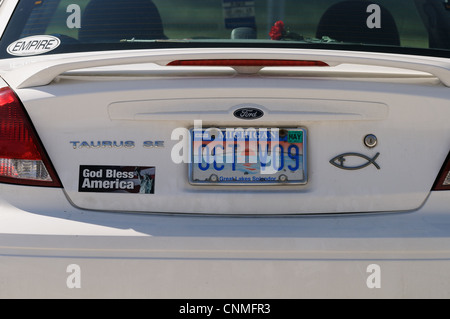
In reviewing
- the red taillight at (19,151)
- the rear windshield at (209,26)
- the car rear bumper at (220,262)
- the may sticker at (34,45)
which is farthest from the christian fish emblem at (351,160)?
the may sticker at (34,45)

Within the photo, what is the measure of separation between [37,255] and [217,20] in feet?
4.48

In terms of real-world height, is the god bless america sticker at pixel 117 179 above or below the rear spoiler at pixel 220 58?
below

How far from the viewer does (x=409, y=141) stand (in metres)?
2.69

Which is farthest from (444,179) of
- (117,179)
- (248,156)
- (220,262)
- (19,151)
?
(19,151)

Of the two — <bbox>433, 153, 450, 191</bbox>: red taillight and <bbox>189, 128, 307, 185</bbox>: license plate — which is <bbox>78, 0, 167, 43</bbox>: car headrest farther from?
<bbox>433, 153, 450, 191</bbox>: red taillight

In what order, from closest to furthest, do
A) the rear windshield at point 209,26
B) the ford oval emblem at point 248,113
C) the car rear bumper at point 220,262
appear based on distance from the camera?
the car rear bumper at point 220,262 → the ford oval emblem at point 248,113 → the rear windshield at point 209,26

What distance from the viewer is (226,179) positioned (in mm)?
2670

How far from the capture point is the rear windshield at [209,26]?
322cm

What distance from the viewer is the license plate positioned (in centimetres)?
265

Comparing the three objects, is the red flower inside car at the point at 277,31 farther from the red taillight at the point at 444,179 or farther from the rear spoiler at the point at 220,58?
the red taillight at the point at 444,179

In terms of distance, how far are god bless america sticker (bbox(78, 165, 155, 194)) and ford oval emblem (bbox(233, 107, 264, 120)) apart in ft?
1.17

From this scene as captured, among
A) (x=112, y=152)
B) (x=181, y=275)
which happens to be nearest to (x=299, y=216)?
(x=181, y=275)

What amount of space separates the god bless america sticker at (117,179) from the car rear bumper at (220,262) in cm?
16
